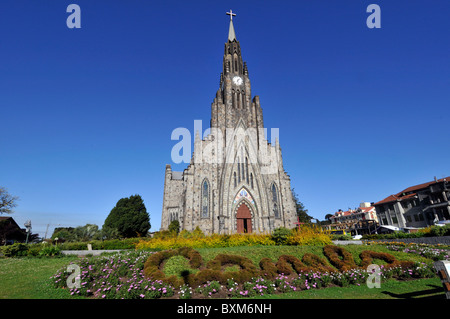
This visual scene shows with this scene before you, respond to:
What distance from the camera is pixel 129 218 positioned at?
45.9 meters

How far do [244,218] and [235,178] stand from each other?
6.43 metres

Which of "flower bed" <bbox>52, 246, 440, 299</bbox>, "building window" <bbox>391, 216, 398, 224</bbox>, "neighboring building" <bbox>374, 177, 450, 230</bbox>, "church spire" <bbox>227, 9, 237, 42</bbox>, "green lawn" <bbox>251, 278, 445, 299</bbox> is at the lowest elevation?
"green lawn" <bbox>251, 278, 445, 299</bbox>

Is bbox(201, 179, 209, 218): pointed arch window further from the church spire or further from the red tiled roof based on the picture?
the red tiled roof

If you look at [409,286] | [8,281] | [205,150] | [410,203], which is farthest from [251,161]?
[410,203]

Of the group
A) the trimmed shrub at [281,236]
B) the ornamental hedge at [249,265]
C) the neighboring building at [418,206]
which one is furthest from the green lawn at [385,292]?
the neighboring building at [418,206]

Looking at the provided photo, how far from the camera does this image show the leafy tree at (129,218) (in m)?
45.2

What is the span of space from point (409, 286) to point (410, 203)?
43998 millimetres

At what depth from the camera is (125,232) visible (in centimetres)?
4562

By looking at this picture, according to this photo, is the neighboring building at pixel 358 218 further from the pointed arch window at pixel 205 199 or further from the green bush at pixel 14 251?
the green bush at pixel 14 251

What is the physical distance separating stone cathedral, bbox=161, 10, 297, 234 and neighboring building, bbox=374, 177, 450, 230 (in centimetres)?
2350

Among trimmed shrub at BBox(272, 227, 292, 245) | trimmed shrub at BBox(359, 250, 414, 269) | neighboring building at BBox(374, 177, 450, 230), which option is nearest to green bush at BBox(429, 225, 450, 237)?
trimmed shrub at BBox(359, 250, 414, 269)

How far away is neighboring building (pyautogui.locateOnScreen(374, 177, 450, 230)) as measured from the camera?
1444 inches

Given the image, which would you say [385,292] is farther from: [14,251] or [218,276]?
[14,251]
